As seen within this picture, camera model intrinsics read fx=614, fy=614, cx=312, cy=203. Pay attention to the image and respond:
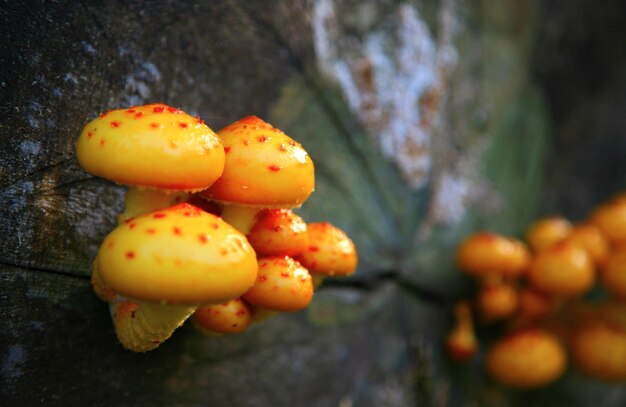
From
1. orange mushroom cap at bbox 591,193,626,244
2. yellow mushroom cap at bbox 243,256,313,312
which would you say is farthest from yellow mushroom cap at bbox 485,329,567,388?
yellow mushroom cap at bbox 243,256,313,312

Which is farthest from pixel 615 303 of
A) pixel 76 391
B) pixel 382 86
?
pixel 76 391

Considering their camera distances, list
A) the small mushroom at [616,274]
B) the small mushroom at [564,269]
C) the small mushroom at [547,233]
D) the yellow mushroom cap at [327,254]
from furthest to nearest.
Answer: the small mushroom at [547,233] → the small mushroom at [616,274] → the small mushroom at [564,269] → the yellow mushroom cap at [327,254]

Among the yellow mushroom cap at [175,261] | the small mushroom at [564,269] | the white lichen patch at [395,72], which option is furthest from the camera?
the small mushroom at [564,269]

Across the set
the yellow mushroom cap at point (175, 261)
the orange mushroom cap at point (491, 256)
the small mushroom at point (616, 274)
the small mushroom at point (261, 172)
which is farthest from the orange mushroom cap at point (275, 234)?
the small mushroom at point (616, 274)

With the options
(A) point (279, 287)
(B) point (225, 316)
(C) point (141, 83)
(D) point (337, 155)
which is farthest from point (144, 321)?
(D) point (337, 155)

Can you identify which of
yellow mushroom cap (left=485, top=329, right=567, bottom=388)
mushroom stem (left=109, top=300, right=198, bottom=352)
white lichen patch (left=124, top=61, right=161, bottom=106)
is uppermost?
yellow mushroom cap (left=485, top=329, right=567, bottom=388)

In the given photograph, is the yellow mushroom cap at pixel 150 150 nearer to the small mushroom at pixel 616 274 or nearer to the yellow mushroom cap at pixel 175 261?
the yellow mushroom cap at pixel 175 261

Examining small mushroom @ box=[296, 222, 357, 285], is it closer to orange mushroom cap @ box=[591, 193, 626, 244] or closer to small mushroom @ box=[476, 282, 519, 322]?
small mushroom @ box=[476, 282, 519, 322]

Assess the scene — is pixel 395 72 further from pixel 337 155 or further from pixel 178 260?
pixel 178 260

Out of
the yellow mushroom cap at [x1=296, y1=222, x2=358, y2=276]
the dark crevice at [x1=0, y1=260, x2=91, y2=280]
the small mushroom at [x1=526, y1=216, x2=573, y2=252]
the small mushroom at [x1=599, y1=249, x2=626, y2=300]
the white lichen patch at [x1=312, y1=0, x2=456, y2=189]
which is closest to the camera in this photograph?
the dark crevice at [x1=0, y1=260, x2=91, y2=280]
